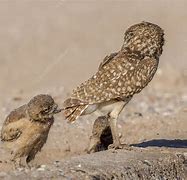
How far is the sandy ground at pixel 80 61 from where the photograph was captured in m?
13.4

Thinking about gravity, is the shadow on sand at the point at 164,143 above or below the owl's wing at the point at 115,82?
below

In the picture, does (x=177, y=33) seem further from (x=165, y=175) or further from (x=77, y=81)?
(x=165, y=175)

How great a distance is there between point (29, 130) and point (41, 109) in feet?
0.76

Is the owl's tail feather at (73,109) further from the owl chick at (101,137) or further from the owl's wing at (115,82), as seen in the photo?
the owl chick at (101,137)

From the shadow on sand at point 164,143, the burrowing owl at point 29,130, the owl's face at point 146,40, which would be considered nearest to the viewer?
the burrowing owl at point 29,130

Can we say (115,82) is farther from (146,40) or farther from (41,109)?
(41,109)

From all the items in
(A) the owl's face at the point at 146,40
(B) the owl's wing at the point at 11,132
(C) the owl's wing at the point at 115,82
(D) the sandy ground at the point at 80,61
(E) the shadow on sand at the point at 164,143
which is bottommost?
(B) the owl's wing at the point at 11,132

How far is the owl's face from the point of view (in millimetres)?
10031

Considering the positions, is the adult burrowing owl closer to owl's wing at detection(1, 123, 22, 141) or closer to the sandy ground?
owl's wing at detection(1, 123, 22, 141)

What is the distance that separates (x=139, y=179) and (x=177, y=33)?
1952 centimetres

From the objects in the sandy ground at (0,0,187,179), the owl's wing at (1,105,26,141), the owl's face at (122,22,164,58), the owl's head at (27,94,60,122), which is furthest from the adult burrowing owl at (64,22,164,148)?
the sandy ground at (0,0,187,179)

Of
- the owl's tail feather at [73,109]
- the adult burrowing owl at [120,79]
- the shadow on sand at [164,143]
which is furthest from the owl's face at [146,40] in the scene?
the shadow on sand at [164,143]

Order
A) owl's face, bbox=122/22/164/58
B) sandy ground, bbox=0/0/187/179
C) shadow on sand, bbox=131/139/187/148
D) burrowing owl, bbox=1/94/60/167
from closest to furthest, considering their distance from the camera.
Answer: burrowing owl, bbox=1/94/60/167 → owl's face, bbox=122/22/164/58 → shadow on sand, bbox=131/139/187/148 → sandy ground, bbox=0/0/187/179

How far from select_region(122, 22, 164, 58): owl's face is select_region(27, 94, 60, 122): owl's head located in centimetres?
104
